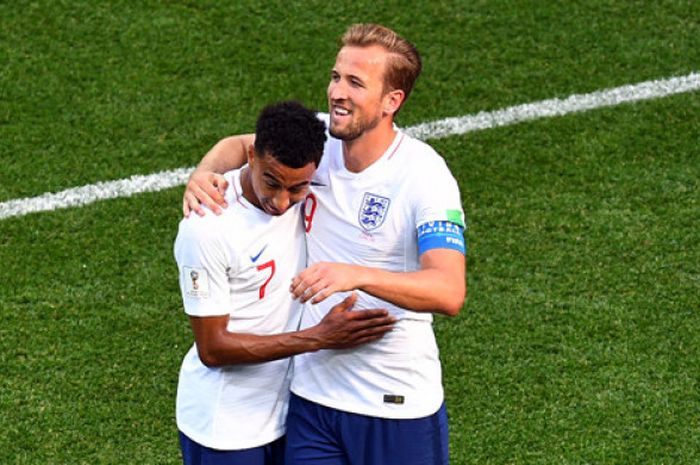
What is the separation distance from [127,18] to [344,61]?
179 inches

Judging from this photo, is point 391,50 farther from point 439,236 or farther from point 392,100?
point 439,236

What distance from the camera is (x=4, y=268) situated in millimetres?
7645

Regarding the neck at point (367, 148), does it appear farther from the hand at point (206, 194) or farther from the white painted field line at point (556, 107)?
the white painted field line at point (556, 107)

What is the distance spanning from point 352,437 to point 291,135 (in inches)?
41.9

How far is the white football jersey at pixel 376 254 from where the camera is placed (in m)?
5.03

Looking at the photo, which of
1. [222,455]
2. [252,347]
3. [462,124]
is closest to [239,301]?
[252,347]

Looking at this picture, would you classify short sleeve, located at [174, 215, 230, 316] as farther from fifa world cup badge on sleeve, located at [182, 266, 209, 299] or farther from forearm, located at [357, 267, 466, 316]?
forearm, located at [357, 267, 466, 316]

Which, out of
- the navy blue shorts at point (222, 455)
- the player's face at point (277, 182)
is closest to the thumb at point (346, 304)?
the player's face at point (277, 182)

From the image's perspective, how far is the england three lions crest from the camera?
16.5 ft

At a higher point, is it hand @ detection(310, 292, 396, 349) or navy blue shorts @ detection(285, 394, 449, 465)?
hand @ detection(310, 292, 396, 349)

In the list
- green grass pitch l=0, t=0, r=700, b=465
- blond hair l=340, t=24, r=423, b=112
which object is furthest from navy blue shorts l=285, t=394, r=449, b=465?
green grass pitch l=0, t=0, r=700, b=465

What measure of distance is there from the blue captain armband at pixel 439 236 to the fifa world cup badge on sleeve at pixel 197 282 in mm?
680

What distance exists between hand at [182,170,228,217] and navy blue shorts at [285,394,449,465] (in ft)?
2.44

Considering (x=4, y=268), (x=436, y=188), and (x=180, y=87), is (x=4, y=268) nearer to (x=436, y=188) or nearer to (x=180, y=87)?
(x=180, y=87)
